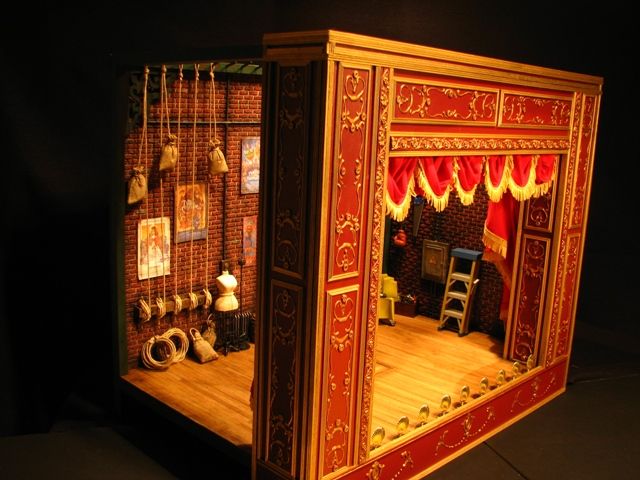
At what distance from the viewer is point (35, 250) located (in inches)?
230

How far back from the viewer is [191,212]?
645 centimetres

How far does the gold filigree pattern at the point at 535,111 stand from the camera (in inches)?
207

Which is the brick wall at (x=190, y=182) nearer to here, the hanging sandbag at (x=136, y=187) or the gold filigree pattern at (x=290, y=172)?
the hanging sandbag at (x=136, y=187)

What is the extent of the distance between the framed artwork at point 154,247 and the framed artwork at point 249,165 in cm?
88

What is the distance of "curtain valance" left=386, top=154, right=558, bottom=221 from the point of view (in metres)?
4.59

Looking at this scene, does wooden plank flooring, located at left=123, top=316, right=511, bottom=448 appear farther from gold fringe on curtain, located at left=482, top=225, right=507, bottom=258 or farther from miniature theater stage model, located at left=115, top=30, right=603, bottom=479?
gold fringe on curtain, located at left=482, top=225, right=507, bottom=258

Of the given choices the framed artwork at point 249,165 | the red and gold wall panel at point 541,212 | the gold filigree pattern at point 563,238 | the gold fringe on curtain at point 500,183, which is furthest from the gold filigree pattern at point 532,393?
the framed artwork at point 249,165

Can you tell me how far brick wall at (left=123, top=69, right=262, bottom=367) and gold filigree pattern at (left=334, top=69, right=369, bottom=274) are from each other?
243 centimetres

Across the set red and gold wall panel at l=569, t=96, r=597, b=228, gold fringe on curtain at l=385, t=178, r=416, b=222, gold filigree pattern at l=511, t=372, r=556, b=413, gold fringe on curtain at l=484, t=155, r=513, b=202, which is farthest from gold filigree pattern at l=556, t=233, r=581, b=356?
gold fringe on curtain at l=385, t=178, r=416, b=222

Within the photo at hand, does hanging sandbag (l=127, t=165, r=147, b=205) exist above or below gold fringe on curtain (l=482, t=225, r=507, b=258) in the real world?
above

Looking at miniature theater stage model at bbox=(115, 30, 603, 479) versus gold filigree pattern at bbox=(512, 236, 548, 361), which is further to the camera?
gold filigree pattern at bbox=(512, 236, 548, 361)

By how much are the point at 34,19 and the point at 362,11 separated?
376 centimetres

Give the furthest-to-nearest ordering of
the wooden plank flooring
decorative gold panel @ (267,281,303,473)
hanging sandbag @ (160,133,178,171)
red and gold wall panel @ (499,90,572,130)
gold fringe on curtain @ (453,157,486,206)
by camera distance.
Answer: hanging sandbag @ (160,133,178,171) → the wooden plank flooring → red and gold wall panel @ (499,90,572,130) → gold fringe on curtain @ (453,157,486,206) → decorative gold panel @ (267,281,303,473)

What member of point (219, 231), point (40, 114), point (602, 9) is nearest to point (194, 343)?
point (219, 231)
